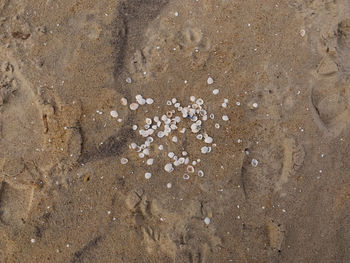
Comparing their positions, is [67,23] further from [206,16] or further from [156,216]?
[156,216]

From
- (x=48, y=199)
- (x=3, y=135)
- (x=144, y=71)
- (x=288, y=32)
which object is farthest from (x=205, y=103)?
(x=3, y=135)

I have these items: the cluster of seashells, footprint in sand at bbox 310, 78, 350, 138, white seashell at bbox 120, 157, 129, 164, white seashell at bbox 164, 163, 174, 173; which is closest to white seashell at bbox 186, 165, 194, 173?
the cluster of seashells

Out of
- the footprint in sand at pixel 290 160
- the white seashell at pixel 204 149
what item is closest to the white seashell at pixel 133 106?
the white seashell at pixel 204 149

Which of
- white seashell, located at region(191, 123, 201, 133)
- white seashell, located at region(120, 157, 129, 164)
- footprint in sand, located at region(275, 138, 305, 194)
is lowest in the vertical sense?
footprint in sand, located at region(275, 138, 305, 194)

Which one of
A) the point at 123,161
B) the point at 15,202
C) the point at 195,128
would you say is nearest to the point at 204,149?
the point at 195,128

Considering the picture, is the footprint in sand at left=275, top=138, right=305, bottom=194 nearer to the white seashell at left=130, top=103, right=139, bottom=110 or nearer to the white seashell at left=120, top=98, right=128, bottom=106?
the white seashell at left=130, top=103, right=139, bottom=110

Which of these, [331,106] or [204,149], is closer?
[204,149]

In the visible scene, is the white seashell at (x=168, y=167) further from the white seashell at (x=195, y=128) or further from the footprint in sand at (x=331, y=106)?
the footprint in sand at (x=331, y=106)

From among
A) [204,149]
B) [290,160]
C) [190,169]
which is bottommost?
[290,160]

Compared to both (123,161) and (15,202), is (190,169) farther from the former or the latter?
(15,202)
